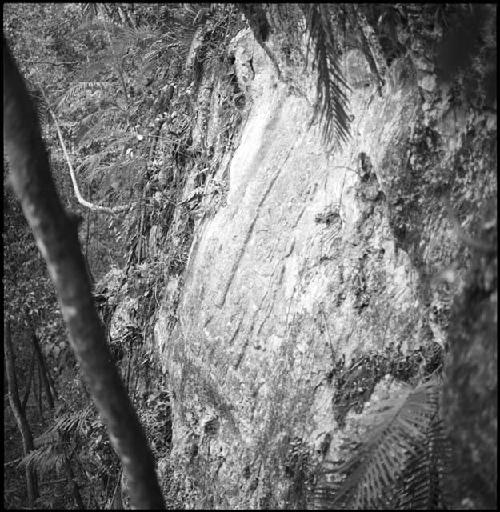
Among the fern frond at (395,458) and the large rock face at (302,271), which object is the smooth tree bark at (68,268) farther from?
the large rock face at (302,271)

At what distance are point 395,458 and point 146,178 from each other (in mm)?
4291

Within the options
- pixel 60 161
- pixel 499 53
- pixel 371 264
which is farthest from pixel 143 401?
pixel 60 161

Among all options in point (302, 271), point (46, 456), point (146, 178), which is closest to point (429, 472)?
point (302, 271)

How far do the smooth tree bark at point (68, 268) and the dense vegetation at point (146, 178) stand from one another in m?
0.88

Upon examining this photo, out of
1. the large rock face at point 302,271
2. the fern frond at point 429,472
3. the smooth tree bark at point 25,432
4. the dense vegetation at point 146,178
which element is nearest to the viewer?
the fern frond at point 429,472

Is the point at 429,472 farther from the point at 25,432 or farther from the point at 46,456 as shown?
the point at 25,432

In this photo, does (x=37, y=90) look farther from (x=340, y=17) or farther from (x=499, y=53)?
(x=499, y=53)

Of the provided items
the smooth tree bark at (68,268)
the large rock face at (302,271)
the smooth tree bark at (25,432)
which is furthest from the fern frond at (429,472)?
the smooth tree bark at (25,432)

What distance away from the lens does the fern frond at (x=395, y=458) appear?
2500 millimetres

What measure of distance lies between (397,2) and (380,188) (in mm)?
1093

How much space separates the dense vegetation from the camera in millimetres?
2602

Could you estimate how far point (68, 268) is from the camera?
2559mm

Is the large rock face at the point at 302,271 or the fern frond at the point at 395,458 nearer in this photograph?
the fern frond at the point at 395,458

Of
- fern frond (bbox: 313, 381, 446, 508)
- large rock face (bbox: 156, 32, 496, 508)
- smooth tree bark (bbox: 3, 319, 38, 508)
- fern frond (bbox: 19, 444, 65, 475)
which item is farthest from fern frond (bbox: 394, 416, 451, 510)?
smooth tree bark (bbox: 3, 319, 38, 508)
